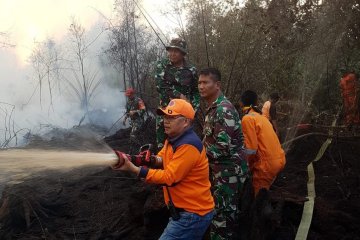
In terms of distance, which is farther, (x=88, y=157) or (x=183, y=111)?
(x=88, y=157)

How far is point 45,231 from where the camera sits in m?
6.23

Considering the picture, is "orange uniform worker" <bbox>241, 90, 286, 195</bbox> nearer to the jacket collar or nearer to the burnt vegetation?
the burnt vegetation

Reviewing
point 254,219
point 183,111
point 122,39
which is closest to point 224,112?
point 183,111

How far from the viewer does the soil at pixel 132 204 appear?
17.4 ft

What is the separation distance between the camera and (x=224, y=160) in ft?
14.0

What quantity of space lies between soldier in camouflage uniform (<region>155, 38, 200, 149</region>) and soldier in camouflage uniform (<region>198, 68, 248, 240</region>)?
209 cm

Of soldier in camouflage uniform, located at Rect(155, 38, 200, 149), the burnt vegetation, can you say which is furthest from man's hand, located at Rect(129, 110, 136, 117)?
soldier in camouflage uniform, located at Rect(155, 38, 200, 149)

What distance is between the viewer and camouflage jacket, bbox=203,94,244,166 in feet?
13.6

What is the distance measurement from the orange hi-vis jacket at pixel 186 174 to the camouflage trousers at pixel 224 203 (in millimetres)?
669

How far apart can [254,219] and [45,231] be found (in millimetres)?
3349

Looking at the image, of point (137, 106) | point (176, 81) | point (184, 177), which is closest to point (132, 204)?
point (176, 81)

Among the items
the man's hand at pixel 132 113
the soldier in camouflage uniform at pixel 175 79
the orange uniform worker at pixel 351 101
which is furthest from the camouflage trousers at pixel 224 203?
the man's hand at pixel 132 113

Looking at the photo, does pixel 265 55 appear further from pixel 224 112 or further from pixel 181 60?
pixel 224 112

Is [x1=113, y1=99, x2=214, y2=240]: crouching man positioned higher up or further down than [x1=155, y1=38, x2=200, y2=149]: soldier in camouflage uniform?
further down
